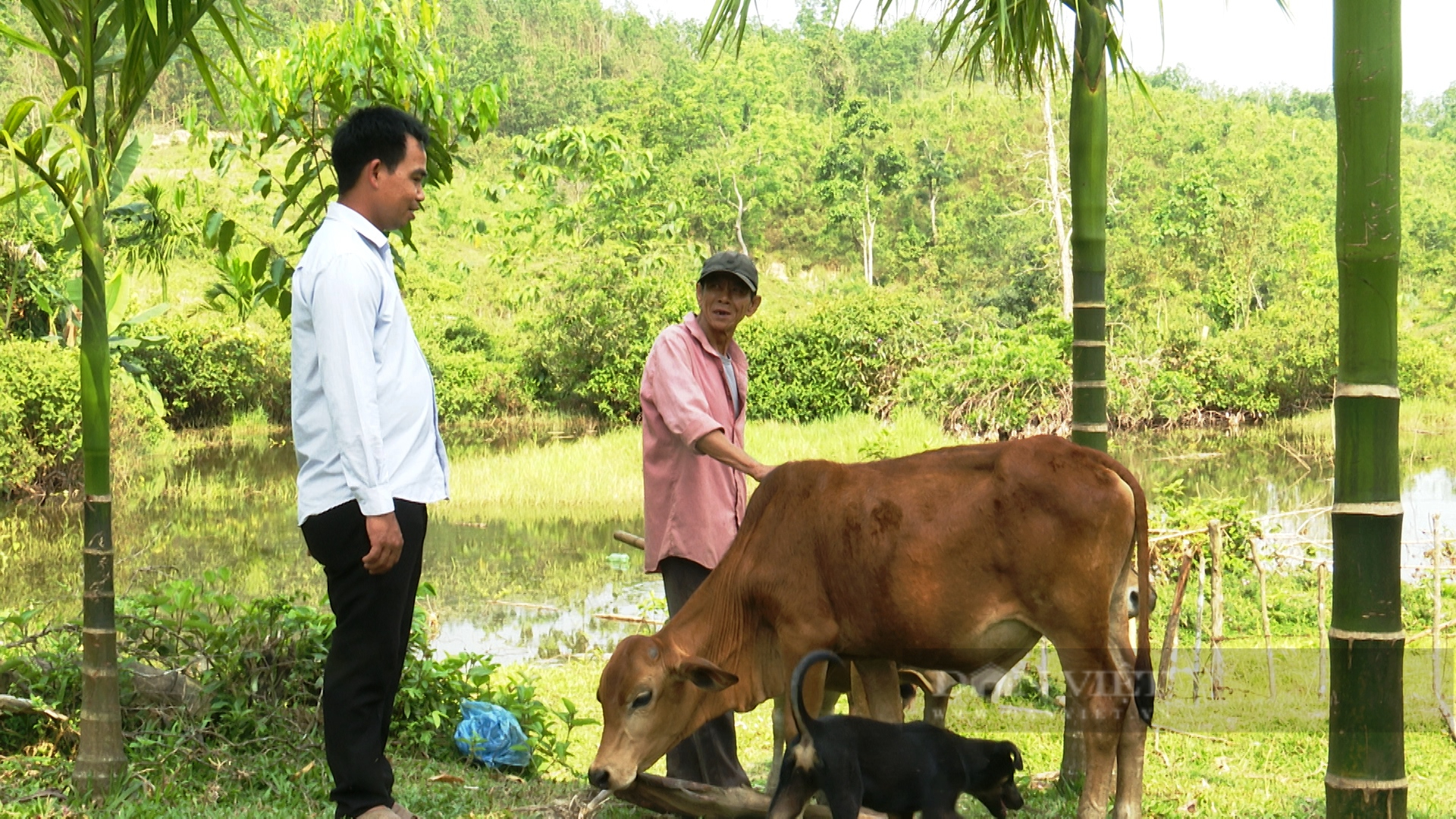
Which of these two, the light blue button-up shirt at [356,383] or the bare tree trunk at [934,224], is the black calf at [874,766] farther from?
the bare tree trunk at [934,224]

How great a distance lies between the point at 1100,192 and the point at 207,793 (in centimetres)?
369

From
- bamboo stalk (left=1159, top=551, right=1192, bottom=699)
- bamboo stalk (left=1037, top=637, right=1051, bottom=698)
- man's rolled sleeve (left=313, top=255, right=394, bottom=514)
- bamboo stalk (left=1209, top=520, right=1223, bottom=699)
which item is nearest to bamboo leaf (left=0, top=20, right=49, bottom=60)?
man's rolled sleeve (left=313, top=255, right=394, bottom=514)

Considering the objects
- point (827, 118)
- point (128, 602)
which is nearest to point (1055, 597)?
point (128, 602)

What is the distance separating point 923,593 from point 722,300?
52.5 inches

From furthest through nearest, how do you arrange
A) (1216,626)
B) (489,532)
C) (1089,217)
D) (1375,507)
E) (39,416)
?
1. (39,416)
2. (489,532)
3. (1216,626)
4. (1089,217)
5. (1375,507)

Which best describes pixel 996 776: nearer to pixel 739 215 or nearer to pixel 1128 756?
pixel 1128 756

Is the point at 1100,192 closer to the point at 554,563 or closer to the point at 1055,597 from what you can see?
the point at 1055,597

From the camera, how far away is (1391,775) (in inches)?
119

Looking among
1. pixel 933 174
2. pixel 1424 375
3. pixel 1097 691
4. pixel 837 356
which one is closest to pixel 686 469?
pixel 1097 691

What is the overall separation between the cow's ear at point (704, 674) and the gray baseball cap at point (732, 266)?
4.33 feet

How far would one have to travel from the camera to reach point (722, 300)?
4.43 meters

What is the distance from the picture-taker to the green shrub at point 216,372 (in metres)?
24.5

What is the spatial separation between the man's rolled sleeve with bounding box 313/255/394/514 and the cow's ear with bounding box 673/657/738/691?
931mm

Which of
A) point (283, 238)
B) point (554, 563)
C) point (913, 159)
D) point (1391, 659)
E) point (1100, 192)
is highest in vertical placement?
point (913, 159)
